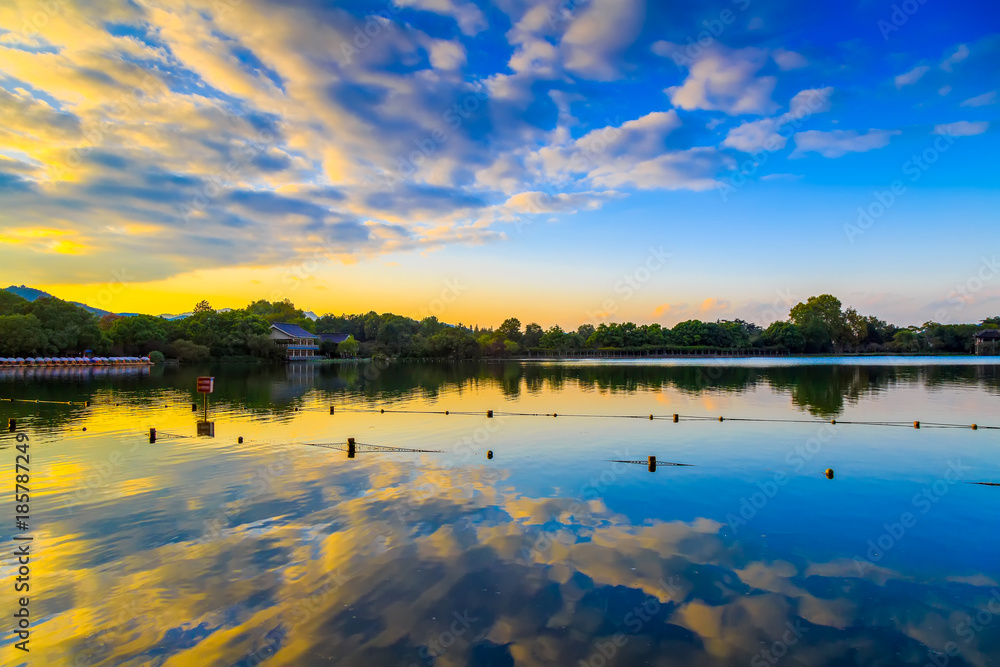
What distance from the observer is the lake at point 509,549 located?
23.8 feet

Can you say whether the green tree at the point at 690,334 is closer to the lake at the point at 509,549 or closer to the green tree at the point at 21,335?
the lake at the point at 509,549

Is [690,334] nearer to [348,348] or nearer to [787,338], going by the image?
[787,338]

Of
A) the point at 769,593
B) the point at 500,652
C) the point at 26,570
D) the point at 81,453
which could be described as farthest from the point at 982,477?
the point at 81,453

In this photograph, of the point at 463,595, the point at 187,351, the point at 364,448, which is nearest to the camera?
the point at 463,595

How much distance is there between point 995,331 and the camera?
13012cm

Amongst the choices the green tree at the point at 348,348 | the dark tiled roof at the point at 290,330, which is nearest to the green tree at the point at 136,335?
the dark tiled roof at the point at 290,330

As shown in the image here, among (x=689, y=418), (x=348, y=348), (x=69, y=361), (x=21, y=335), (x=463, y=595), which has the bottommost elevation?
(x=463, y=595)

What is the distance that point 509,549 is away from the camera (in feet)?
33.6

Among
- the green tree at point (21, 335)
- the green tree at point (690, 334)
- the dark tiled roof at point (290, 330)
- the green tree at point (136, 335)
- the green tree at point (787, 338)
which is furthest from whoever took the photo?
the green tree at point (690, 334)

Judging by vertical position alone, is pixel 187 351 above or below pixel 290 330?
below

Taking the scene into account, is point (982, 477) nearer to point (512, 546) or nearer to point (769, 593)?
point (769, 593)

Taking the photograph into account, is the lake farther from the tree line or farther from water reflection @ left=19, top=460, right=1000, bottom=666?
the tree line

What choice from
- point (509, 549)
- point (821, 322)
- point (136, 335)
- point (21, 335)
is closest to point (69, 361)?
point (21, 335)

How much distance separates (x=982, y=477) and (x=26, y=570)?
2511cm
